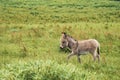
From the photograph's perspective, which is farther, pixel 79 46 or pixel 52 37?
pixel 52 37

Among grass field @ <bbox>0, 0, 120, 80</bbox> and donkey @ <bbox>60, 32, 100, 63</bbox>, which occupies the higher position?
donkey @ <bbox>60, 32, 100, 63</bbox>

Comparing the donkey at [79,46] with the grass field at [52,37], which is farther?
the donkey at [79,46]

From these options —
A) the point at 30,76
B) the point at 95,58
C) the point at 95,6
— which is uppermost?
the point at 30,76

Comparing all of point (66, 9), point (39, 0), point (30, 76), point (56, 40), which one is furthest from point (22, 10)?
point (30, 76)

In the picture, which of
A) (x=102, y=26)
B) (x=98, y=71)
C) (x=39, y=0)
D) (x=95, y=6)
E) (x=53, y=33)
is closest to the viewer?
(x=98, y=71)

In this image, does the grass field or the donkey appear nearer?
the grass field

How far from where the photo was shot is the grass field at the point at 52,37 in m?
9.78

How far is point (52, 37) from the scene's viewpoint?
21859mm

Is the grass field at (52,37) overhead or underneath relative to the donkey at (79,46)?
underneath

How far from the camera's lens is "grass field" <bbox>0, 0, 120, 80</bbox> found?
978 cm

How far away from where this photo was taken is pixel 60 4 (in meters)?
42.8

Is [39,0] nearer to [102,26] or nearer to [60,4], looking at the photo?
[60,4]

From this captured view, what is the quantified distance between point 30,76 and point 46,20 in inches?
913

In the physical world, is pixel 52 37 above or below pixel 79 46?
below
